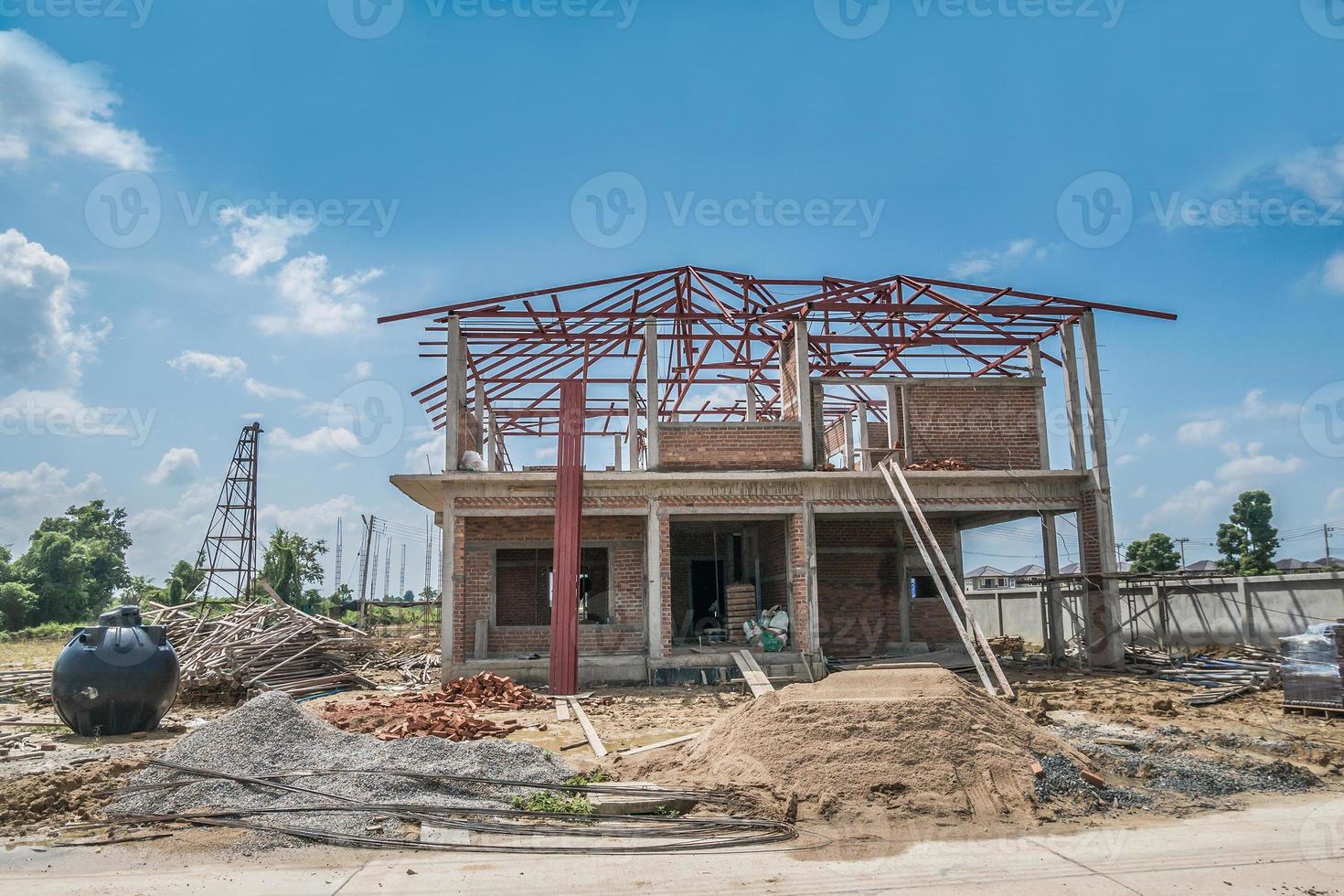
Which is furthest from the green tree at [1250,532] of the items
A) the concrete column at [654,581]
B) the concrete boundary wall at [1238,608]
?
the concrete column at [654,581]

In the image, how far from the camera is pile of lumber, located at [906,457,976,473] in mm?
17578

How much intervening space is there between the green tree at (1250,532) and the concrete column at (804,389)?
31.0 meters

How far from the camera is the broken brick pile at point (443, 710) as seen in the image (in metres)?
11.2

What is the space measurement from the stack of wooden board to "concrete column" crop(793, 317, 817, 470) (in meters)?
2.88

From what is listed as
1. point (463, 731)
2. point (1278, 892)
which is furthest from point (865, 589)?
point (1278, 892)

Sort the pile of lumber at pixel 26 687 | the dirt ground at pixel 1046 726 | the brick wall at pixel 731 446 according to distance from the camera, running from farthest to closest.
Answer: the brick wall at pixel 731 446
the pile of lumber at pixel 26 687
the dirt ground at pixel 1046 726

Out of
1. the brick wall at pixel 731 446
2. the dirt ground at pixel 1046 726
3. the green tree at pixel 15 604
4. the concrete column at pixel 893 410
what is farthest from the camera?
the green tree at pixel 15 604

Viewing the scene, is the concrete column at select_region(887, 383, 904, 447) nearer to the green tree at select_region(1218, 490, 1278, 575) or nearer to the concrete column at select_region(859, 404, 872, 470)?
the concrete column at select_region(859, 404, 872, 470)

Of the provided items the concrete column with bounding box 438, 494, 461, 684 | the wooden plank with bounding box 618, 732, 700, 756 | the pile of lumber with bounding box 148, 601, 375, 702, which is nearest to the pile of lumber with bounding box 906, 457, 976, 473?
the concrete column with bounding box 438, 494, 461, 684

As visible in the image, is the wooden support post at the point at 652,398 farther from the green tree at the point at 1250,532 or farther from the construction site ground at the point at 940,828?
the green tree at the point at 1250,532

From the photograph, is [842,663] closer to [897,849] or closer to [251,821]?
[897,849]

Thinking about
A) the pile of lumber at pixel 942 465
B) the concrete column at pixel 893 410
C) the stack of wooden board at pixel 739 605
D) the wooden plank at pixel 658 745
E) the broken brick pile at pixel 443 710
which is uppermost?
the concrete column at pixel 893 410

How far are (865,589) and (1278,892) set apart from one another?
15459 mm

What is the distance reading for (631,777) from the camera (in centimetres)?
866
